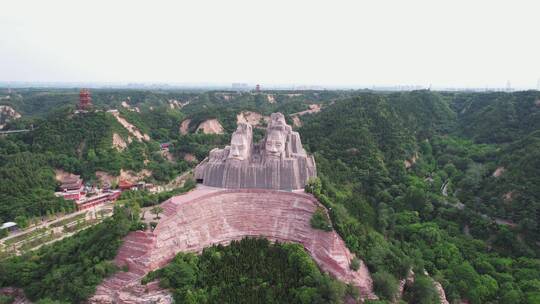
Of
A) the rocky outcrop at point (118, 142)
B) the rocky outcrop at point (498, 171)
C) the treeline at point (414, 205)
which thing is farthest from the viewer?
the rocky outcrop at point (118, 142)

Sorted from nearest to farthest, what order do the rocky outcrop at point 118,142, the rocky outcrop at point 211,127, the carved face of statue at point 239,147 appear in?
the carved face of statue at point 239,147 → the rocky outcrop at point 118,142 → the rocky outcrop at point 211,127

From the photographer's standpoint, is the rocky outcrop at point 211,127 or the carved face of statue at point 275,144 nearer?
the carved face of statue at point 275,144

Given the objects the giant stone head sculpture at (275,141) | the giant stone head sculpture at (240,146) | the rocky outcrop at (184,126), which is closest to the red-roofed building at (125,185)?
the giant stone head sculpture at (240,146)

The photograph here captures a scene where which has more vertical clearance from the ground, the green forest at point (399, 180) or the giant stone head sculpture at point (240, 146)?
the giant stone head sculpture at point (240, 146)

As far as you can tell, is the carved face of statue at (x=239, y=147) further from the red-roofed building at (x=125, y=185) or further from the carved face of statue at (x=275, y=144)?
the red-roofed building at (x=125, y=185)

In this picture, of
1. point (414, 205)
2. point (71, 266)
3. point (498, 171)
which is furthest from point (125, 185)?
Result: point (498, 171)

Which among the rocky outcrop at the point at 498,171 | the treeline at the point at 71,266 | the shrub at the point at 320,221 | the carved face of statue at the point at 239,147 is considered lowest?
the treeline at the point at 71,266

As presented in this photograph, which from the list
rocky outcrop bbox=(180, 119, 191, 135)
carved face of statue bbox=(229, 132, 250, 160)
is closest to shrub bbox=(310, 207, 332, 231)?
carved face of statue bbox=(229, 132, 250, 160)
